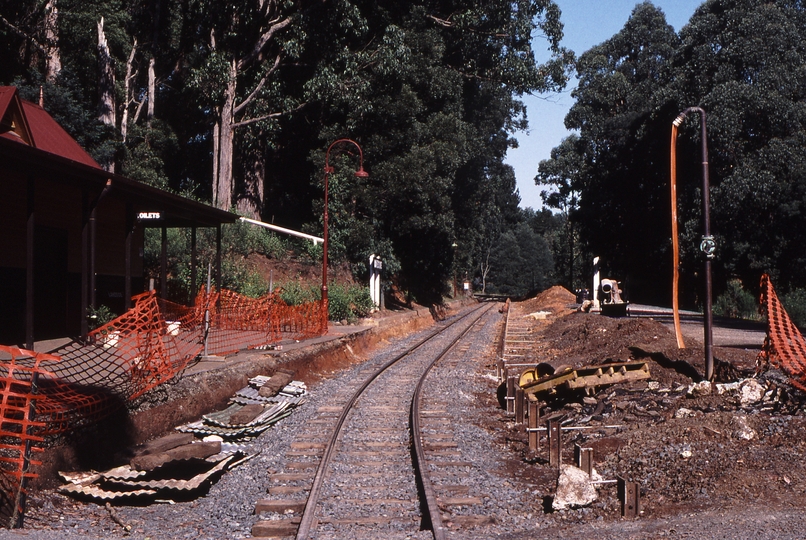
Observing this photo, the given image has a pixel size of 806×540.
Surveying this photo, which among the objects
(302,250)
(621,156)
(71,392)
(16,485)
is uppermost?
(621,156)

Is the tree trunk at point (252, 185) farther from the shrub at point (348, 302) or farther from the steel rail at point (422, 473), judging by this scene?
the steel rail at point (422, 473)

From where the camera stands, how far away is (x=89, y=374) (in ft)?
34.1

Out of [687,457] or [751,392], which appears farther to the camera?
[751,392]

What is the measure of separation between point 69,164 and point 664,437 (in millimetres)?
10163

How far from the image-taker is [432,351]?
21828 millimetres

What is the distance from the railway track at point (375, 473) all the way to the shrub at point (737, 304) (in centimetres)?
3060

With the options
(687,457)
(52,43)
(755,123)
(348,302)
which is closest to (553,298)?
(755,123)

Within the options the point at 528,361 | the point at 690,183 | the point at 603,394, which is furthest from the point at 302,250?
the point at 603,394

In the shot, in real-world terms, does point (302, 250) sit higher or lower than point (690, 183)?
lower

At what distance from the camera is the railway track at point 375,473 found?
254 inches

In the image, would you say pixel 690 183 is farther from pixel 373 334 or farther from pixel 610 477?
pixel 610 477

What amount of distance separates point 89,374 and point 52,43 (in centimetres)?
2677

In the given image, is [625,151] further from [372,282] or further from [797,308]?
[372,282]

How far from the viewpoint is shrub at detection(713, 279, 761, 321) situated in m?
38.5
